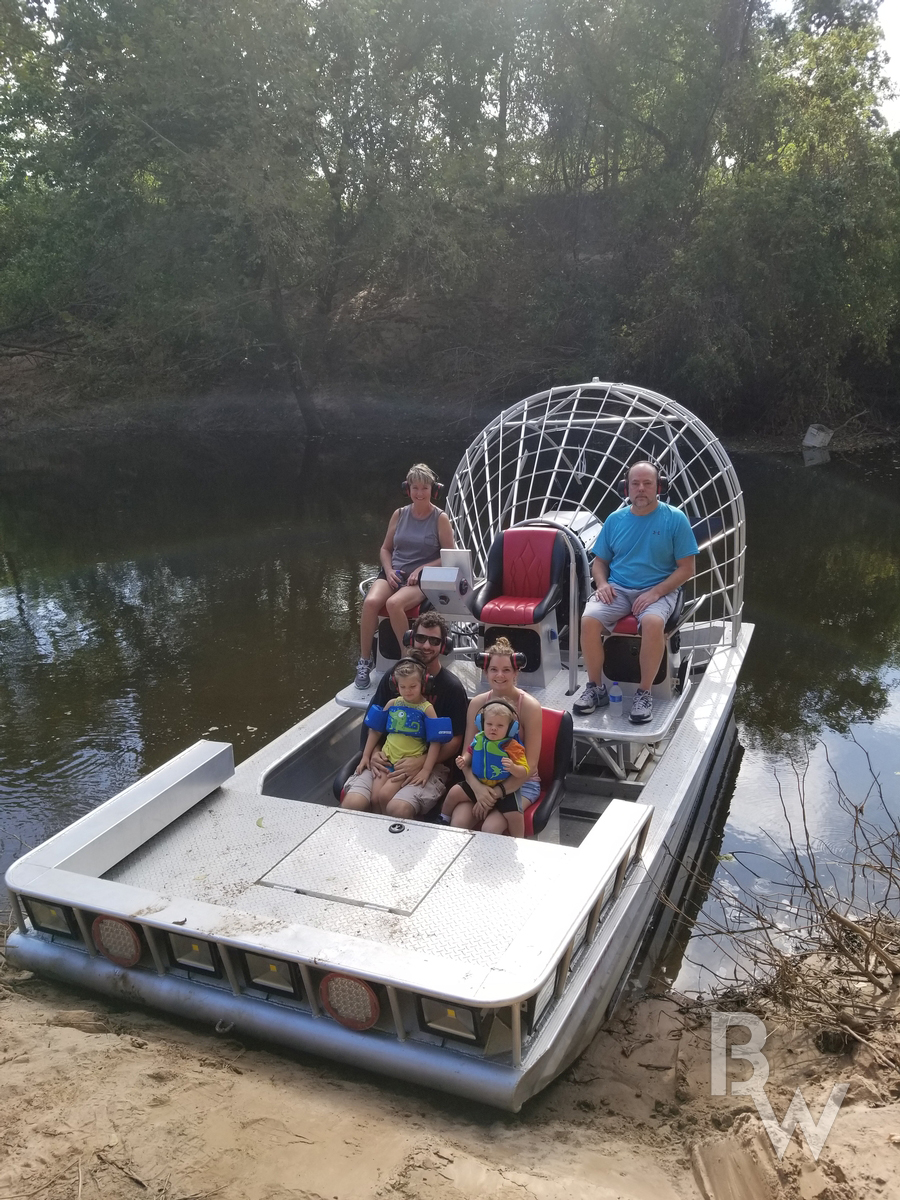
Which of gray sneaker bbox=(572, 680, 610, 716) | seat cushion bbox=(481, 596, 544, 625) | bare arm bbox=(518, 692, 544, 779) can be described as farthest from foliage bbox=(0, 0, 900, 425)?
bare arm bbox=(518, 692, 544, 779)

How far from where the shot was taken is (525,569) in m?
5.87

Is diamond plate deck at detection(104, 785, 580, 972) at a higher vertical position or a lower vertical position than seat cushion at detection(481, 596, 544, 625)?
lower

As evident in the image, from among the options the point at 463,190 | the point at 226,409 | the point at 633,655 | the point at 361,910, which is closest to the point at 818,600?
the point at 633,655

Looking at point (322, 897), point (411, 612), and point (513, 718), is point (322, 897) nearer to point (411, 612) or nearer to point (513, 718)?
point (513, 718)

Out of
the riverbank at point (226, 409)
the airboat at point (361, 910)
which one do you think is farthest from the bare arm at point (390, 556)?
the riverbank at point (226, 409)

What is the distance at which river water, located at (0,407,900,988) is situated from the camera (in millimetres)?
6250

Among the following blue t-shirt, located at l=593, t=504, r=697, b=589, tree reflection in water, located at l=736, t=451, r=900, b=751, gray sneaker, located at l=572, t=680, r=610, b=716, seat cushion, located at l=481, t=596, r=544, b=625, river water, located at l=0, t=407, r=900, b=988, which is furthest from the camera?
tree reflection in water, located at l=736, t=451, r=900, b=751

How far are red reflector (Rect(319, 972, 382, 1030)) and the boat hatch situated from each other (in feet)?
1.24

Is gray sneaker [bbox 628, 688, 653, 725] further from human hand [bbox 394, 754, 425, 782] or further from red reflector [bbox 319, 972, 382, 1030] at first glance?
red reflector [bbox 319, 972, 382, 1030]

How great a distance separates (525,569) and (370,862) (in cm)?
270

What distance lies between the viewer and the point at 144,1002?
3326mm

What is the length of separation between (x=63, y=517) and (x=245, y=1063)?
12608mm

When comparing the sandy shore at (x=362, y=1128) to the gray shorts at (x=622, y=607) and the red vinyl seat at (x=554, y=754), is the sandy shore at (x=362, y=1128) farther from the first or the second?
the gray shorts at (x=622, y=607)

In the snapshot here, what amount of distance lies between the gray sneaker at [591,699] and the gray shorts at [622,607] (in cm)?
35
